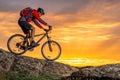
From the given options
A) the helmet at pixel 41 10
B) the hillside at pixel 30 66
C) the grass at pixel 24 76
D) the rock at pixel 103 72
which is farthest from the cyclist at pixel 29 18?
the rock at pixel 103 72

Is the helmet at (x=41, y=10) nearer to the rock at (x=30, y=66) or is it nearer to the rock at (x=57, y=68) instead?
the rock at (x=30, y=66)

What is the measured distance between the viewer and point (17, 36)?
24891 millimetres

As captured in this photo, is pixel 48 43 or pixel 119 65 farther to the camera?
pixel 48 43

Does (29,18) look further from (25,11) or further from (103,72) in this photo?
(103,72)

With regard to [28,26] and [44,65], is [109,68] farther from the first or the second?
[28,26]

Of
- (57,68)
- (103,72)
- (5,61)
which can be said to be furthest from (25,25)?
(103,72)

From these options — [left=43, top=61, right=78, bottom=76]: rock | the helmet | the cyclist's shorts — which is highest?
the helmet

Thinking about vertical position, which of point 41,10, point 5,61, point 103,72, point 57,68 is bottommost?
point 103,72

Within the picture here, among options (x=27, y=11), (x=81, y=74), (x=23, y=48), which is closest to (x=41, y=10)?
(x=27, y=11)

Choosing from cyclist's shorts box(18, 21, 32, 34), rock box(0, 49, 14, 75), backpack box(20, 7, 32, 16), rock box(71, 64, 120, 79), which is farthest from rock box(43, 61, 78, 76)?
rock box(71, 64, 120, 79)

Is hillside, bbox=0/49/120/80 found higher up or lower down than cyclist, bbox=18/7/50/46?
lower down

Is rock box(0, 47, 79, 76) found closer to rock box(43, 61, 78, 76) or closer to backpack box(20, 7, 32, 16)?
rock box(43, 61, 78, 76)

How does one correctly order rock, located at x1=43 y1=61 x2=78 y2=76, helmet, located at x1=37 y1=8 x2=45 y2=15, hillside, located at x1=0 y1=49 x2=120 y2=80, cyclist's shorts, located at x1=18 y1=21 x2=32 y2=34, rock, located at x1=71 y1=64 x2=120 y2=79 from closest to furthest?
rock, located at x1=71 y1=64 x2=120 y2=79 < hillside, located at x1=0 y1=49 x2=120 y2=80 < rock, located at x1=43 y1=61 x2=78 y2=76 < helmet, located at x1=37 y1=8 x2=45 y2=15 < cyclist's shorts, located at x1=18 y1=21 x2=32 y2=34

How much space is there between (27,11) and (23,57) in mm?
2513
